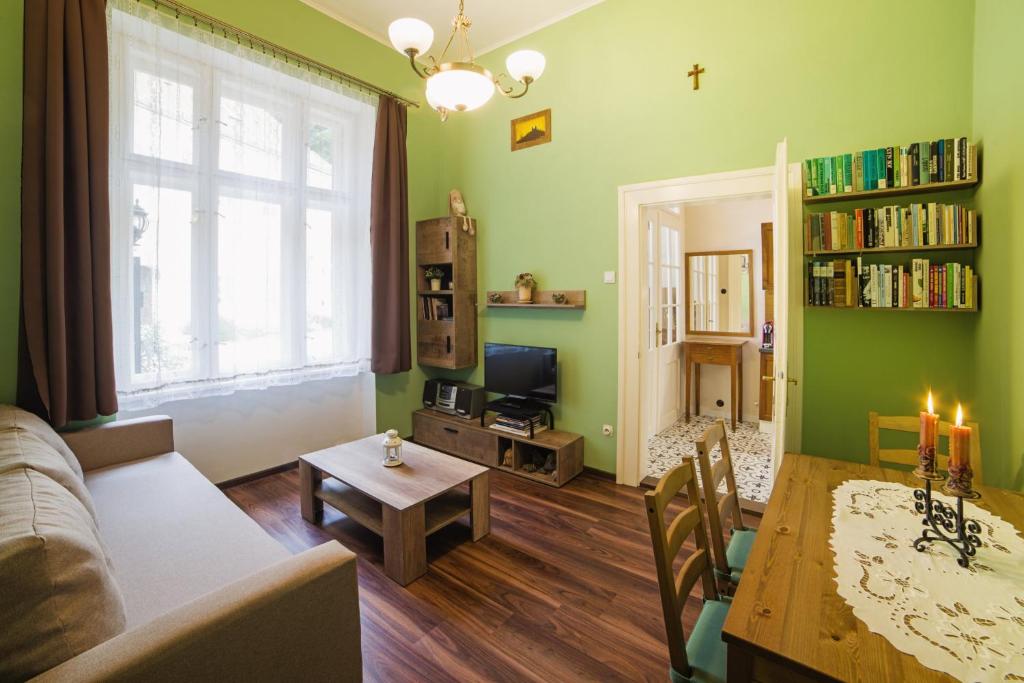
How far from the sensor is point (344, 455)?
9.06 ft

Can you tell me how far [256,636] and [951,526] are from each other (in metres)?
1.78

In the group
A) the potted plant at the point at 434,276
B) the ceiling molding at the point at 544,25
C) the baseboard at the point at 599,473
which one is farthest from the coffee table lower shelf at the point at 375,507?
the ceiling molding at the point at 544,25

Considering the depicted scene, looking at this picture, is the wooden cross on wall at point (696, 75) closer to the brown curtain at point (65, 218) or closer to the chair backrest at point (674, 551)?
the chair backrest at point (674, 551)

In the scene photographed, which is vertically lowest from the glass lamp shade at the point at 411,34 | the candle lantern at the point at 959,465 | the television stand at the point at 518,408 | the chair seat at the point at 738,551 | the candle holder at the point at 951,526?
the chair seat at the point at 738,551

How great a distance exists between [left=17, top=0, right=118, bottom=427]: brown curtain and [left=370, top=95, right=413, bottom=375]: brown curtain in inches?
65.9

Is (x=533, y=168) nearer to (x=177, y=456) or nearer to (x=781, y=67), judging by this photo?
(x=781, y=67)

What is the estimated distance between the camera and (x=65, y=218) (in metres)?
2.30

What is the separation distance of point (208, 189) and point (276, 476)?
2.02 m

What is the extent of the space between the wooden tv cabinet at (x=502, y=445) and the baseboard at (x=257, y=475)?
3.59ft

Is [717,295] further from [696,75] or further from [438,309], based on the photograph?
[438,309]

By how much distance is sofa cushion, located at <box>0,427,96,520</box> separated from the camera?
1.49m

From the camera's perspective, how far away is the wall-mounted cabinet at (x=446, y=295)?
389 centimetres

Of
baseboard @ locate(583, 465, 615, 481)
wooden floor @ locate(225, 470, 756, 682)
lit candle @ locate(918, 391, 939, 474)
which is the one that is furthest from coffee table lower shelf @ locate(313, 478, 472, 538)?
lit candle @ locate(918, 391, 939, 474)

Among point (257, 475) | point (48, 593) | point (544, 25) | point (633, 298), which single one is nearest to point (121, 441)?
point (257, 475)
